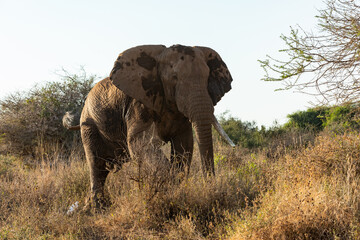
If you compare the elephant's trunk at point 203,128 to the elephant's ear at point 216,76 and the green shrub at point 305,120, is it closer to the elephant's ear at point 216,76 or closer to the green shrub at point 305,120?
the elephant's ear at point 216,76

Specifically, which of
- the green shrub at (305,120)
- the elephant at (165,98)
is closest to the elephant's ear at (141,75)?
the elephant at (165,98)

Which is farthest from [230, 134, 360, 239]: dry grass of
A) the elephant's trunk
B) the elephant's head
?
the elephant's head

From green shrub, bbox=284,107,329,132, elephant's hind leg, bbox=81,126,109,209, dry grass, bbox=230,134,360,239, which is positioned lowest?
dry grass, bbox=230,134,360,239

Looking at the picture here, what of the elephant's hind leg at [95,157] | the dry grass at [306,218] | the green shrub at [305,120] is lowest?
the dry grass at [306,218]

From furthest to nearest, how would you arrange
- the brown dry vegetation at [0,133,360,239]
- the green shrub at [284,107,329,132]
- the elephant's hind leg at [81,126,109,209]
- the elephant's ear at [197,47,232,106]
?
the green shrub at [284,107,329,132], the elephant's hind leg at [81,126,109,209], the elephant's ear at [197,47,232,106], the brown dry vegetation at [0,133,360,239]

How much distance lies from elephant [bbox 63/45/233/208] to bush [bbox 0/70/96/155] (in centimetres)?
679

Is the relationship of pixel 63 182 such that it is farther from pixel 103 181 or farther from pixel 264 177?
pixel 264 177

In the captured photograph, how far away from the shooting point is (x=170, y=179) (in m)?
6.46

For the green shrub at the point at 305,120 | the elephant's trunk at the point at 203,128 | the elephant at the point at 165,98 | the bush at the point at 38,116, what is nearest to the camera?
the elephant's trunk at the point at 203,128

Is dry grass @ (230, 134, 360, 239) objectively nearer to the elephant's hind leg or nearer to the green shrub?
the elephant's hind leg

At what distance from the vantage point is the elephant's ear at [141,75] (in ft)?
23.9

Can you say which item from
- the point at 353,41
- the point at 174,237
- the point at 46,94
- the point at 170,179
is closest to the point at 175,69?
the point at 170,179

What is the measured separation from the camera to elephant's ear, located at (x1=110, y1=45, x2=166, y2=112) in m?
7.29

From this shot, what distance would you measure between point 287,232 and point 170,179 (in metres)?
2.09
